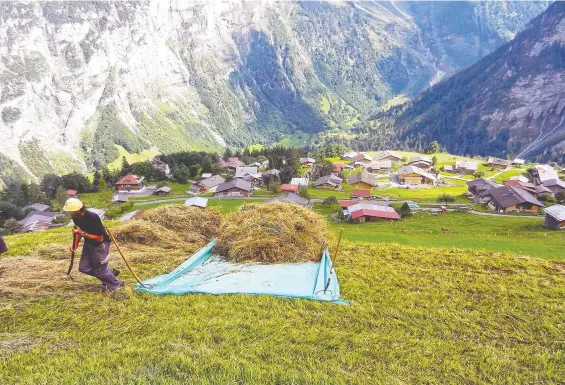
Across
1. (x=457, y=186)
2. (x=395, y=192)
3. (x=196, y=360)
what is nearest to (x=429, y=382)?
(x=196, y=360)

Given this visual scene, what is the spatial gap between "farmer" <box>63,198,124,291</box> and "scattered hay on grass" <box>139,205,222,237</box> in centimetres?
512

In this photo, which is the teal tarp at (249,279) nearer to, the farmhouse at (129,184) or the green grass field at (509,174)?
the farmhouse at (129,184)

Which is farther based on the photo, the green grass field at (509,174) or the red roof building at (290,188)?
the green grass field at (509,174)

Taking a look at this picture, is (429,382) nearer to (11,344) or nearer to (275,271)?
(275,271)

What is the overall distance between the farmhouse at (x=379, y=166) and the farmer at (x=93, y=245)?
3809 inches

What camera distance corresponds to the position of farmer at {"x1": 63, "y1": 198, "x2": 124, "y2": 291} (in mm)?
8602

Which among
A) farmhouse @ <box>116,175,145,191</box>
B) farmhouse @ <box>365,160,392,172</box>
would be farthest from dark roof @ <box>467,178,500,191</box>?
farmhouse @ <box>116,175,145,191</box>

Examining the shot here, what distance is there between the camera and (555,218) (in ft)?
127

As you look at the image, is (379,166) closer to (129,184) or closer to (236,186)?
(236,186)

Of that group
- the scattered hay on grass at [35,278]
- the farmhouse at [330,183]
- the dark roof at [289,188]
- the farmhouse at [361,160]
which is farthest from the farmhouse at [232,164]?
the scattered hay on grass at [35,278]

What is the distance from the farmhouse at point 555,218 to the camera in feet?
125

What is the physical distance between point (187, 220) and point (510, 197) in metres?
56.2

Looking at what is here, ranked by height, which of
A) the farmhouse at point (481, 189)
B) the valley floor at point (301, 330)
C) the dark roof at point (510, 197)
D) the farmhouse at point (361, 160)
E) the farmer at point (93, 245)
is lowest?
the farmhouse at point (361, 160)

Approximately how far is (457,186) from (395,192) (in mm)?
17857
